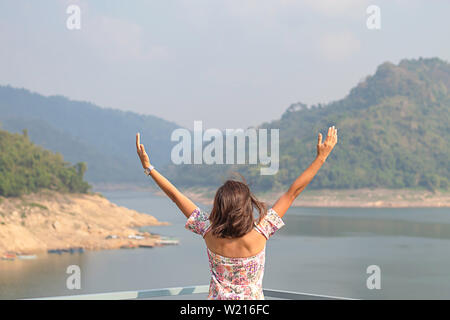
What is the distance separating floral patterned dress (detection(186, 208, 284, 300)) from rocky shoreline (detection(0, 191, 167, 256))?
28.3 meters

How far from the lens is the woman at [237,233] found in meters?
1.58

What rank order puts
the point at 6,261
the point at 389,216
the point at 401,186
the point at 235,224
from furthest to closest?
the point at 401,186, the point at 389,216, the point at 6,261, the point at 235,224

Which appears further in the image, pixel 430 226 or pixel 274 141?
pixel 274 141

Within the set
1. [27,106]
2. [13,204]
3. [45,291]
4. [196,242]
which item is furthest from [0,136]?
[27,106]

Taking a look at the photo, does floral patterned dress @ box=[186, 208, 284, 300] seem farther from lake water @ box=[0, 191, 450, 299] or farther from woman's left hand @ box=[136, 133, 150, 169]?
lake water @ box=[0, 191, 450, 299]

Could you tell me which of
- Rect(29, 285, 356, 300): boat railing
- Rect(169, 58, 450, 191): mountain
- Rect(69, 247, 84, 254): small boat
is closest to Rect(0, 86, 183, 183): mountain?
Rect(169, 58, 450, 191): mountain

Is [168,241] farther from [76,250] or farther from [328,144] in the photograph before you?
[328,144]

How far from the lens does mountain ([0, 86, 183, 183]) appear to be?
317 ft

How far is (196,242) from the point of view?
36.5 metres

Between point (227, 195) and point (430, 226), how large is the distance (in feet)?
141

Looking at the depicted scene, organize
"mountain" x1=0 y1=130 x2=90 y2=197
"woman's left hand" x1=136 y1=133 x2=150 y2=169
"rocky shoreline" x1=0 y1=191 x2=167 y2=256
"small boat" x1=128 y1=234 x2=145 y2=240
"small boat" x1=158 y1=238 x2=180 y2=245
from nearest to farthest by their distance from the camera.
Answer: "woman's left hand" x1=136 y1=133 x2=150 y2=169 < "rocky shoreline" x1=0 y1=191 x2=167 y2=256 < "mountain" x1=0 y1=130 x2=90 y2=197 < "small boat" x1=158 y1=238 x2=180 y2=245 < "small boat" x1=128 y1=234 x2=145 y2=240

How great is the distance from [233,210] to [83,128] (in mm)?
125076

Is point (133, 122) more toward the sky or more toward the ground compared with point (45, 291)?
more toward the sky
